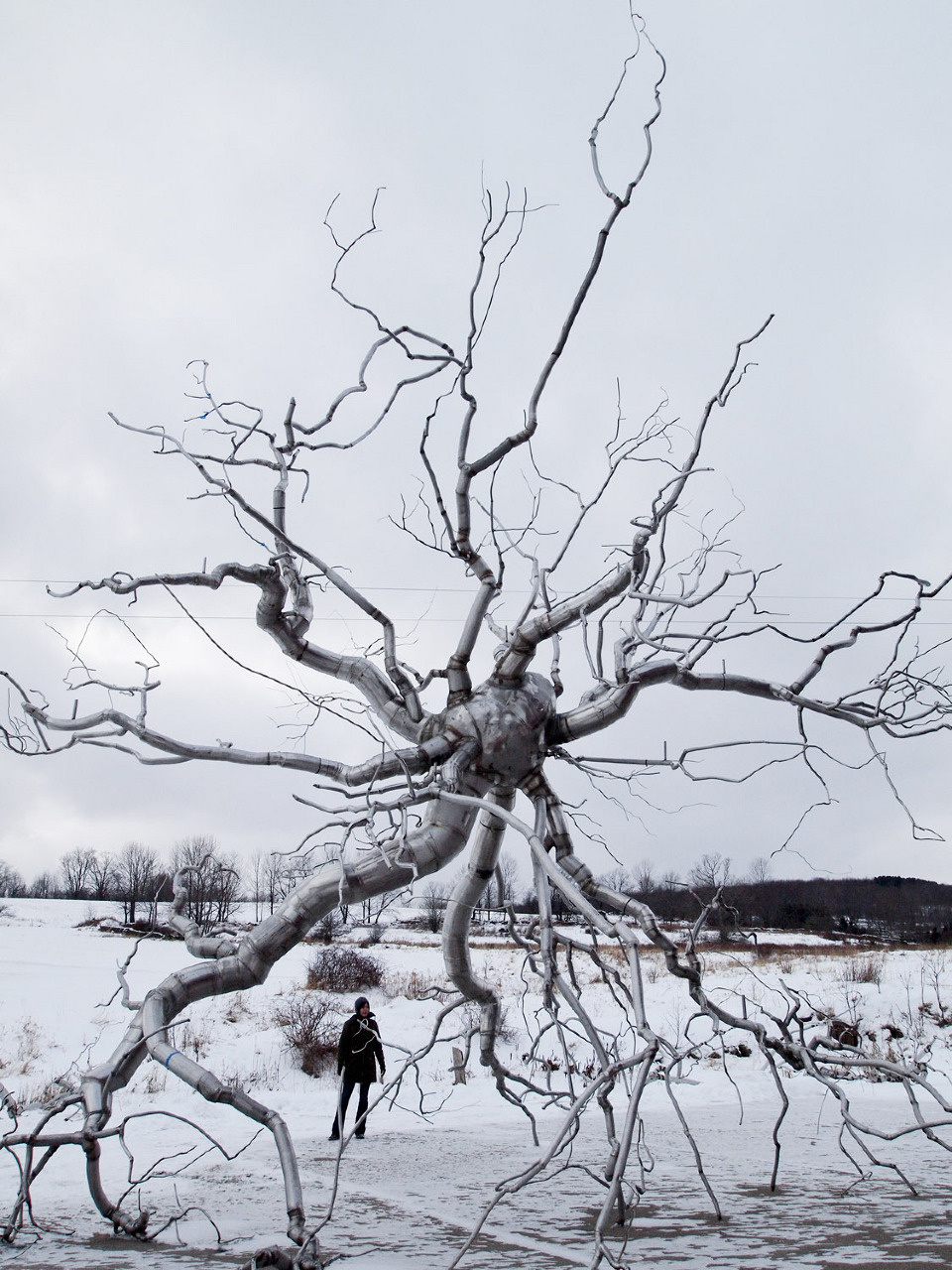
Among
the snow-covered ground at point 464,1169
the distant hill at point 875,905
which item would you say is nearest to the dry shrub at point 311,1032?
→ the snow-covered ground at point 464,1169

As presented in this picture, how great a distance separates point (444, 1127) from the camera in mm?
10641

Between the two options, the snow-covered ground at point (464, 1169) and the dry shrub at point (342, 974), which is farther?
the dry shrub at point (342, 974)

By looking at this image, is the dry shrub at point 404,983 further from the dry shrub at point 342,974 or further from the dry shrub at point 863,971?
the dry shrub at point 863,971

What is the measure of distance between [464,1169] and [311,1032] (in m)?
7.63

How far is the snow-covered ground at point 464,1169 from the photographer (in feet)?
17.4

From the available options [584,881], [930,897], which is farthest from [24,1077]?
[930,897]

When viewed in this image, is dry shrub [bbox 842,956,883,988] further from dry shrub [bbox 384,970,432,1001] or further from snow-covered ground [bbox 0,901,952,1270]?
dry shrub [bbox 384,970,432,1001]

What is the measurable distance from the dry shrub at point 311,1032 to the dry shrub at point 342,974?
9.03 ft

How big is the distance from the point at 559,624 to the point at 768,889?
137 feet

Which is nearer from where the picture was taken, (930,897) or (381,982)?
(381,982)

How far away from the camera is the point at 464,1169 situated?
26.3 ft

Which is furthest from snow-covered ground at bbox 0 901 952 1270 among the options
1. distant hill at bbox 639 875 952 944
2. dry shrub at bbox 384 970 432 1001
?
distant hill at bbox 639 875 952 944

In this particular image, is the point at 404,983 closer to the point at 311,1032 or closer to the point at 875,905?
the point at 311,1032

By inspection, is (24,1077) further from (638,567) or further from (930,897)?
(930,897)
